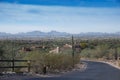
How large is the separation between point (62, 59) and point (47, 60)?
4380 millimetres

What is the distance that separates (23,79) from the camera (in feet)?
87.0

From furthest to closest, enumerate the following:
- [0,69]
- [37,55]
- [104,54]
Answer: [104,54] → [37,55] → [0,69]

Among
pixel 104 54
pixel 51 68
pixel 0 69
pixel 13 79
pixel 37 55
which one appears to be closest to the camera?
pixel 13 79

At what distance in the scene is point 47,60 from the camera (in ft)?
118

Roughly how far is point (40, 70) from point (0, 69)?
3.85m

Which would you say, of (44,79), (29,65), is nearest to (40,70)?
(29,65)

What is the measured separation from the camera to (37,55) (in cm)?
3494

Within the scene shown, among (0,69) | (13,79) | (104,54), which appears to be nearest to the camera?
(13,79)

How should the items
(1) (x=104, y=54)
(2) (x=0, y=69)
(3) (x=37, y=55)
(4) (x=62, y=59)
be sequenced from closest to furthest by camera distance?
(2) (x=0, y=69), (3) (x=37, y=55), (4) (x=62, y=59), (1) (x=104, y=54)

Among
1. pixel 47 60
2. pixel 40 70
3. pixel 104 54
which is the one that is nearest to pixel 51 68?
pixel 47 60

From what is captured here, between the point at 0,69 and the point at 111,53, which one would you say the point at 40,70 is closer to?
the point at 0,69

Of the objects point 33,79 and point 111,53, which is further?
point 111,53

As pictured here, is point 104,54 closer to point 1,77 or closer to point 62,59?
point 62,59

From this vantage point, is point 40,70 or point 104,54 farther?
point 104,54
